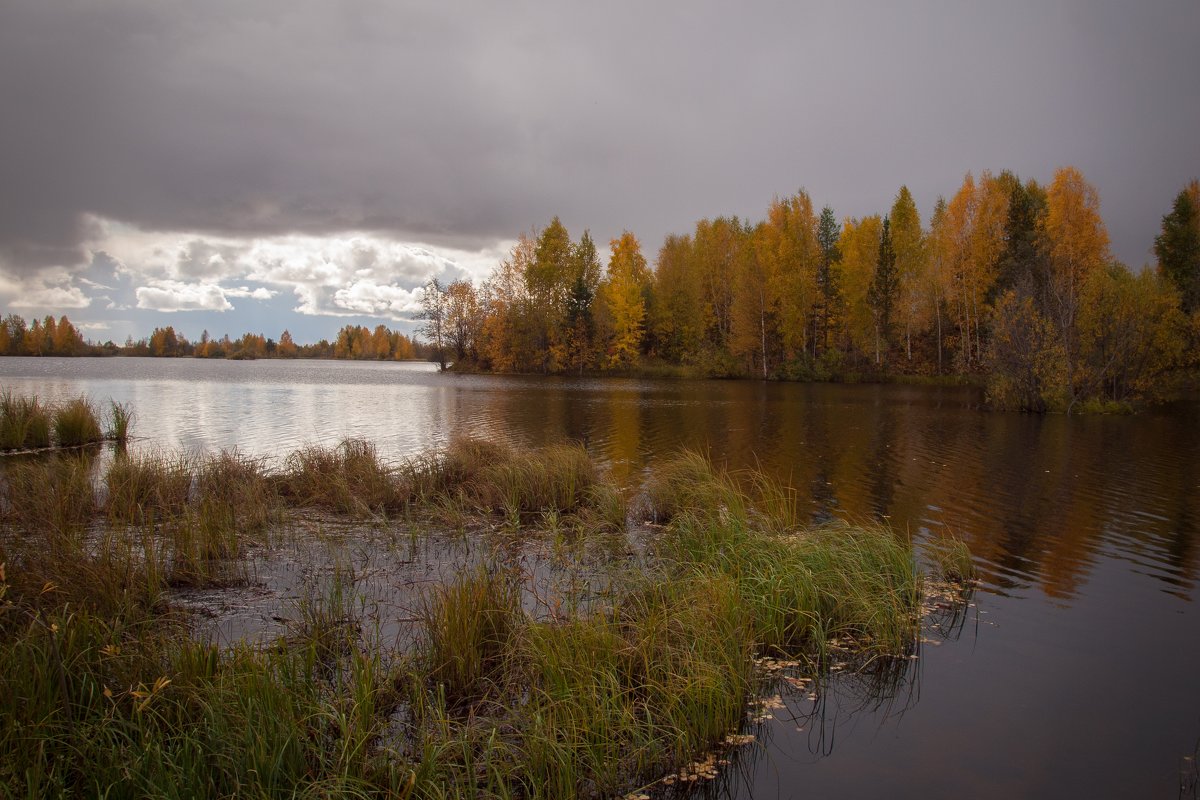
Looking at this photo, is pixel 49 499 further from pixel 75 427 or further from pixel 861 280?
pixel 861 280

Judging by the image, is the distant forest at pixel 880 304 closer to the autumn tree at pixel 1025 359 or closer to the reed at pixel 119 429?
the autumn tree at pixel 1025 359

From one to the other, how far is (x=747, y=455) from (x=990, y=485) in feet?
20.3

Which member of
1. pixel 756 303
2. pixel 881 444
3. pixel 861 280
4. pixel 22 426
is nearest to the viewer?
pixel 22 426

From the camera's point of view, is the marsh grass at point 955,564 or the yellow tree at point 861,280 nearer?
the marsh grass at point 955,564

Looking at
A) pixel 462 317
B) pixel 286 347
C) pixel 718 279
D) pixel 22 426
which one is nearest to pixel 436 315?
pixel 462 317

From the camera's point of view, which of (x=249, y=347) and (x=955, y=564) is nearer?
(x=955, y=564)

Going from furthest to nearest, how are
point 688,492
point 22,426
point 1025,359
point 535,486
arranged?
point 1025,359
point 22,426
point 535,486
point 688,492

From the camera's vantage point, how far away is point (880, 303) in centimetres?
5212

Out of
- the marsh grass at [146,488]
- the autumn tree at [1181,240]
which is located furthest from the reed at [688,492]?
the autumn tree at [1181,240]

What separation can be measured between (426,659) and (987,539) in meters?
9.63

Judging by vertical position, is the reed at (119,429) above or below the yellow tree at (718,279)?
below

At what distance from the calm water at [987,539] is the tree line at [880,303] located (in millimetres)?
4286

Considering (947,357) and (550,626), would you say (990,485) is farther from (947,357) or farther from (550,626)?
(947,357)

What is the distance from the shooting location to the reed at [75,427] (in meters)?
19.6
